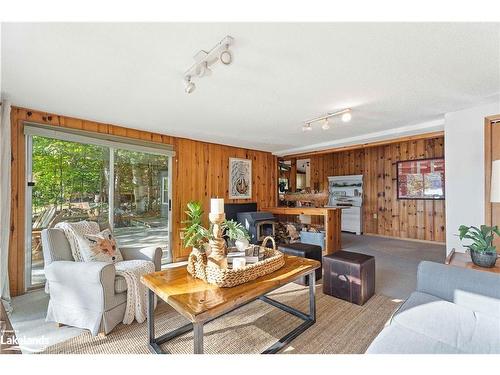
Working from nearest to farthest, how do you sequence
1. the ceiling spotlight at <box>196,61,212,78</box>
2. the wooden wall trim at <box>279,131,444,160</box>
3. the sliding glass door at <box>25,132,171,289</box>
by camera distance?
the ceiling spotlight at <box>196,61,212,78</box>, the sliding glass door at <box>25,132,171,289</box>, the wooden wall trim at <box>279,131,444,160</box>

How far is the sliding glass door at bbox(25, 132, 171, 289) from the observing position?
2742 mm

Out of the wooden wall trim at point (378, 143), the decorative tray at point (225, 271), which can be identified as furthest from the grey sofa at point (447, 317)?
the wooden wall trim at point (378, 143)

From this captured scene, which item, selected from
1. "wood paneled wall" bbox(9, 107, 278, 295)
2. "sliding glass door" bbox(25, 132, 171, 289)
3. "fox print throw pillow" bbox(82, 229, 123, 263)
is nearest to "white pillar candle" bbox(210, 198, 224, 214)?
"fox print throw pillow" bbox(82, 229, 123, 263)

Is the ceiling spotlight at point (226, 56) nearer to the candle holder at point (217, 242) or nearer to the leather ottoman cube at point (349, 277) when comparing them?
the candle holder at point (217, 242)

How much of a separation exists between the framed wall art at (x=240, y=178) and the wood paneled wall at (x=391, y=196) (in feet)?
10.2

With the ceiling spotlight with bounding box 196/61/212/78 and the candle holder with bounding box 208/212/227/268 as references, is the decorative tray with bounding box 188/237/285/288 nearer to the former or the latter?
the candle holder with bounding box 208/212/227/268

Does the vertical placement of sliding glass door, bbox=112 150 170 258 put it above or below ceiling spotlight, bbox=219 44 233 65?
below

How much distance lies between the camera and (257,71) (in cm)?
182

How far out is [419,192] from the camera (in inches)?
211

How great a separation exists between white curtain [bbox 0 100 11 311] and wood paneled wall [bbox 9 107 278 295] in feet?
0.81

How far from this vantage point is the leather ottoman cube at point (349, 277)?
2.32 m

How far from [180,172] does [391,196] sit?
525 cm

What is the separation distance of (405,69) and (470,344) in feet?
6.07

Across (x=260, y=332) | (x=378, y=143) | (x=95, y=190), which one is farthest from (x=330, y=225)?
(x=95, y=190)
